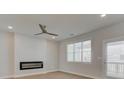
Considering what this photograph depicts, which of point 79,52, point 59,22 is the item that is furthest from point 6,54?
point 79,52

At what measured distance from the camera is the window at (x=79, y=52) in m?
1.85

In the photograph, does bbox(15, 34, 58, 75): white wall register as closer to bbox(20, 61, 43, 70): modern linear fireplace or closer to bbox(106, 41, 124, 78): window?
bbox(20, 61, 43, 70): modern linear fireplace

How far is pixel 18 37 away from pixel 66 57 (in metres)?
1.12

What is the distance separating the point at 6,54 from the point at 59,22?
1.27 m

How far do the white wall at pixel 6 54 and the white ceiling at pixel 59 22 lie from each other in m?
0.23

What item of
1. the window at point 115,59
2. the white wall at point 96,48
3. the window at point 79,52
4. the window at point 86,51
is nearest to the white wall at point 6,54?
the white wall at point 96,48

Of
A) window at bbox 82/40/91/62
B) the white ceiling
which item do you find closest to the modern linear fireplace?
the white ceiling

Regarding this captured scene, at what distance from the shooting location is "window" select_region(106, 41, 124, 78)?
158 centimetres

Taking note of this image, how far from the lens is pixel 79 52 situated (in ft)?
6.31

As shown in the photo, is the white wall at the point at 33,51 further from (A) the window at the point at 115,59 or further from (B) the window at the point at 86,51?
Result: (A) the window at the point at 115,59

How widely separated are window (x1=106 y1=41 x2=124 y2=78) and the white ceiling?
411 mm

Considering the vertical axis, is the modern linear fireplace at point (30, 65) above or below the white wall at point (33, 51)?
below
